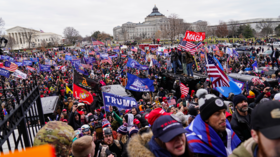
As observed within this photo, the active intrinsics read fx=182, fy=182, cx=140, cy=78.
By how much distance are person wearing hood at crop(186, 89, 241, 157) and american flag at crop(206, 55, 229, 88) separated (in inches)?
166

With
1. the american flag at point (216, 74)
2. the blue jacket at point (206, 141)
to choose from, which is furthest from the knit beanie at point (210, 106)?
the american flag at point (216, 74)

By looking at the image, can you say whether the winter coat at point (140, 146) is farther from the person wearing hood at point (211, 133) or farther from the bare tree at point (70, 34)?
the bare tree at point (70, 34)

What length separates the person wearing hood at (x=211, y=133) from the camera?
224 cm

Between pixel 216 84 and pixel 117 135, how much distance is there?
14.1ft

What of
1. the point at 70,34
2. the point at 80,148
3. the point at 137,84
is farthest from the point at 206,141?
the point at 70,34

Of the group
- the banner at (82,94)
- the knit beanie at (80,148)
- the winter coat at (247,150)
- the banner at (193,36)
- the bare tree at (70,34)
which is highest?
the bare tree at (70,34)

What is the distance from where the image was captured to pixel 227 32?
79.2 meters

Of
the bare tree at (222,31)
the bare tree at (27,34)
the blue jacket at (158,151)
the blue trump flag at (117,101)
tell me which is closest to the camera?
the blue jacket at (158,151)

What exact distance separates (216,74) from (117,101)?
371cm

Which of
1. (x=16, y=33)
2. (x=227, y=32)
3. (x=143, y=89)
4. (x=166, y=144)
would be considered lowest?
(x=143, y=89)

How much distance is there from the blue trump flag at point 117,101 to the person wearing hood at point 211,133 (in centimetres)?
408

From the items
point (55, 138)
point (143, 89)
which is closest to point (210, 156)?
point (55, 138)

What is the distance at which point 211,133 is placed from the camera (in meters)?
2.31

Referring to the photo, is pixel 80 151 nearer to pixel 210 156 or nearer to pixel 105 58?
pixel 210 156
